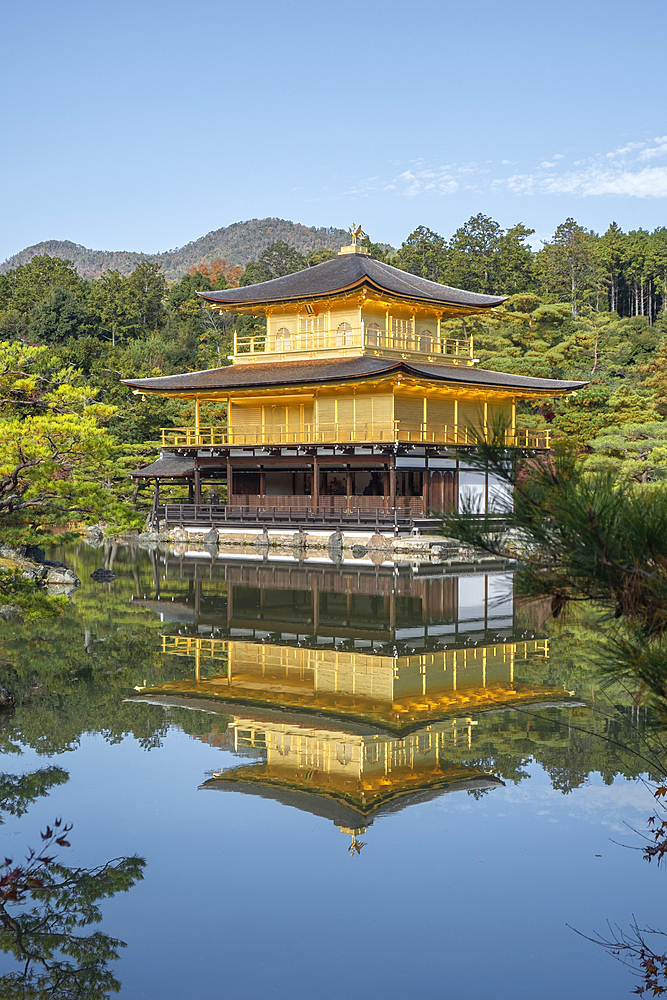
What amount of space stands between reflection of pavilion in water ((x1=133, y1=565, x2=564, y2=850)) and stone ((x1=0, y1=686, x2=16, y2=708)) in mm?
1444

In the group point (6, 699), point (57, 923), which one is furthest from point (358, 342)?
point (57, 923)

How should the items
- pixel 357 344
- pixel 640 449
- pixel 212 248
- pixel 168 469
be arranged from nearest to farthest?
pixel 640 449 → pixel 357 344 → pixel 168 469 → pixel 212 248

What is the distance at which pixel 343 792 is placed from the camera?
7.18 meters

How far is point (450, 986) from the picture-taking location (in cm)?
462

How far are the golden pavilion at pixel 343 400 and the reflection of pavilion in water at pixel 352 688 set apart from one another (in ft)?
41.4

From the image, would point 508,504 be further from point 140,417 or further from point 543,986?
point 140,417

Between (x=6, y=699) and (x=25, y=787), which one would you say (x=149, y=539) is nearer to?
(x=6, y=699)

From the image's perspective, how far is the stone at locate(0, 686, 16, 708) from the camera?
31.3 feet

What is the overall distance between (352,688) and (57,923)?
5840 millimetres

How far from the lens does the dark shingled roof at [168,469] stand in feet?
116

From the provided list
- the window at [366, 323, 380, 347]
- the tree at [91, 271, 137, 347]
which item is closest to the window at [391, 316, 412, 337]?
the window at [366, 323, 380, 347]

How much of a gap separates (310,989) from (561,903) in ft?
5.52

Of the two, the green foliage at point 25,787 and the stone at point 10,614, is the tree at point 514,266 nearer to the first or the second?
the stone at point 10,614

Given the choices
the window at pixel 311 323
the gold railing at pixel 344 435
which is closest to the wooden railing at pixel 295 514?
the gold railing at pixel 344 435
